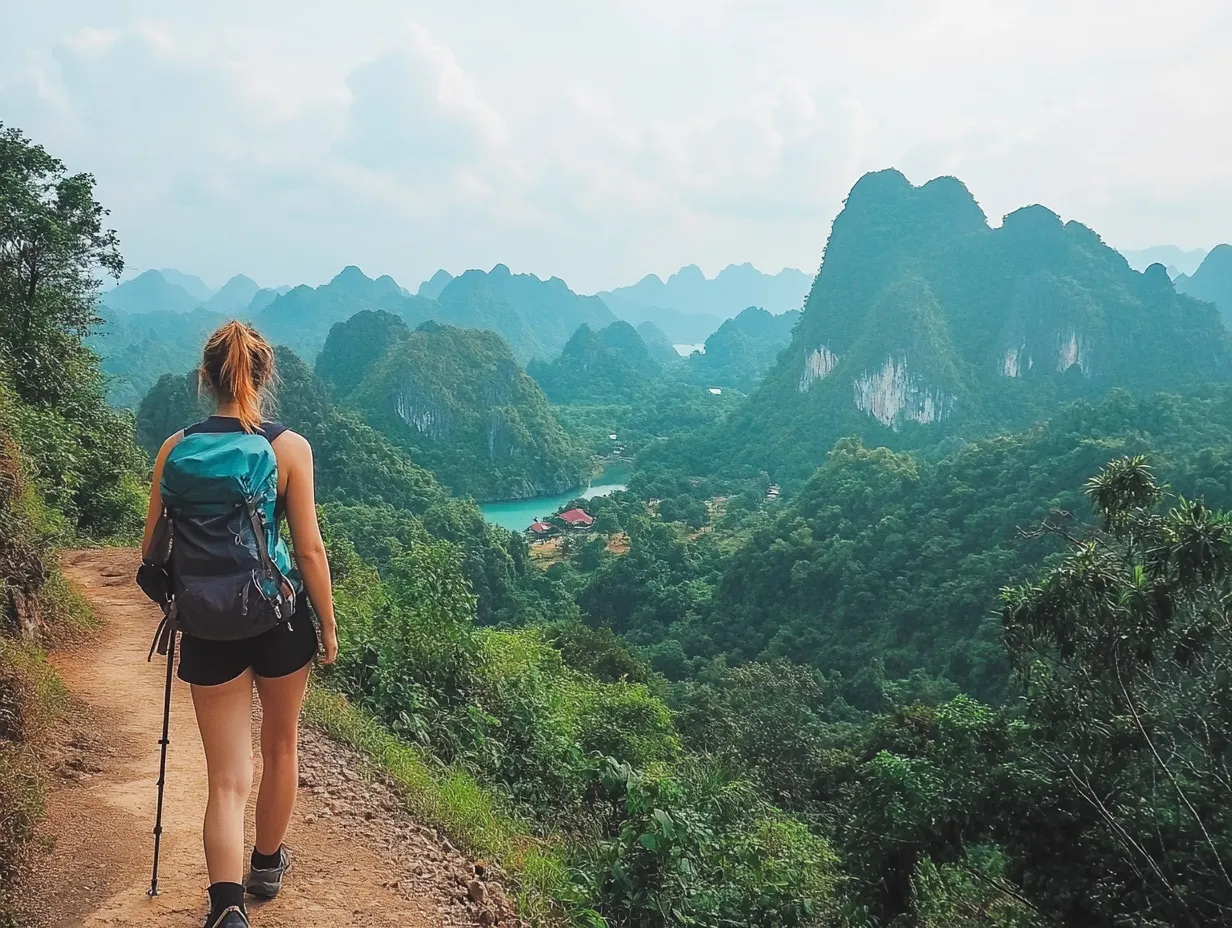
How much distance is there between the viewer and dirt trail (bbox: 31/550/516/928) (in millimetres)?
1777

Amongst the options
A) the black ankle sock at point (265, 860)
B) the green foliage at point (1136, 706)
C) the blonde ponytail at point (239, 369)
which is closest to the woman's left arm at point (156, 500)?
the blonde ponytail at point (239, 369)

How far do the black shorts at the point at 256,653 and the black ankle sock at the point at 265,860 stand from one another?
533 mm

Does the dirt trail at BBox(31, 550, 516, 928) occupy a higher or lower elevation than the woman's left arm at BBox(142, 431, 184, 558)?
lower

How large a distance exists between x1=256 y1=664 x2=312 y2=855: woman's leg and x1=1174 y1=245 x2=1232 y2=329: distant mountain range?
73.4m

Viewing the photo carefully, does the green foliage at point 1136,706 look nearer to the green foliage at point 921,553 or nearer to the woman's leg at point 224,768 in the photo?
the woman's leg at point 224,768

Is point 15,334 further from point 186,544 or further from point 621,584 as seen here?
point 621,584

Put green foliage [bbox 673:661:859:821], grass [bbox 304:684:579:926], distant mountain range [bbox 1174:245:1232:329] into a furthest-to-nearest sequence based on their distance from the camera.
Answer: distant mountain range [bbox 1174:245:1232:329], green foliage [bbox 673:661:859:821], grass [bbox 304:684:579:926]

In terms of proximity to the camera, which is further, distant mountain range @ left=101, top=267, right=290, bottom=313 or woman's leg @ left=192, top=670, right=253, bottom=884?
distant mountain range @ left=101, top=267, right=290, bottom=313

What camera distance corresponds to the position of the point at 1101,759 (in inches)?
192

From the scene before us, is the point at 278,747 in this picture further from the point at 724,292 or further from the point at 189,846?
the point at 724,292

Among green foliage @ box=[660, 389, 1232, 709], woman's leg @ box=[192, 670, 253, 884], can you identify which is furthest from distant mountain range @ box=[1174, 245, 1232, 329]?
woman's leg @ box=[192, 670, 253, 884]

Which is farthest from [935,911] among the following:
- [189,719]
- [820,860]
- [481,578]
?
[481,578]

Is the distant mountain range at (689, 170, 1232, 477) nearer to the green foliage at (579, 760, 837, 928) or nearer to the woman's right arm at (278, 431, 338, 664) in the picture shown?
the green foliage at (579, 760, 837, 928)

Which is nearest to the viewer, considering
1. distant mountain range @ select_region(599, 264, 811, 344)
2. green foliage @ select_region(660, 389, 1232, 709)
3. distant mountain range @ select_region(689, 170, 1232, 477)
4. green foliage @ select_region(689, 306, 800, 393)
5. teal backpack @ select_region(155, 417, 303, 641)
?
teal backpack @ select_region(155, 417, 303, 641)
